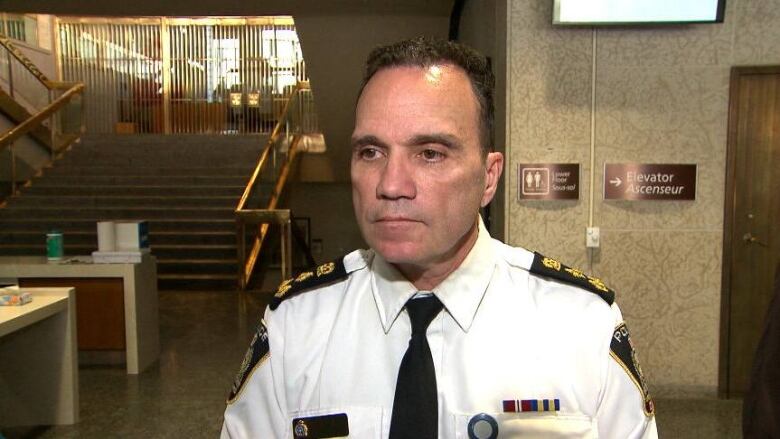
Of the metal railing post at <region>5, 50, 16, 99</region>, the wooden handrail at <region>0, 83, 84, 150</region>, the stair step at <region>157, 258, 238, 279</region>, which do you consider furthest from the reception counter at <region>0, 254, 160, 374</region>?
the metal railing post at <region>5, 50, 16, 99</region>

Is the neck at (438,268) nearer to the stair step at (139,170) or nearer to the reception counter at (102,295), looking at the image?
the reception counter at (102,295)

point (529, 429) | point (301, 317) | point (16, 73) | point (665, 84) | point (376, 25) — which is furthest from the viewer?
point (16, 73)

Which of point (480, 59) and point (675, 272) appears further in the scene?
point (675, 272)

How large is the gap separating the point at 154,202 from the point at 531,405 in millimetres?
7926

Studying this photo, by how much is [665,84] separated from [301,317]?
110 inches

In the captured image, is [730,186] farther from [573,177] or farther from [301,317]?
[301,317]

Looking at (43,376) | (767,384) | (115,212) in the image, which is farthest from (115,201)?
(767,384)

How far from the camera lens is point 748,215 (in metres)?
3.25

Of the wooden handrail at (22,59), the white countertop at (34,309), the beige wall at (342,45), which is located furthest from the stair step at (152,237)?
the white countertop at (34,309)

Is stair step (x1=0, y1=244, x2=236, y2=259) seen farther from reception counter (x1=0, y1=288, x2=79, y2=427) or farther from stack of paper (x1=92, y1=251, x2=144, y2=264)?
reception counter (x1=0, y1=288, x2=79, y2=427)

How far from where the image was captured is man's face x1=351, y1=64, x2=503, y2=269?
36.8 inches

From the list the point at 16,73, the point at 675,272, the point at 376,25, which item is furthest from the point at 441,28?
the point at 16,73

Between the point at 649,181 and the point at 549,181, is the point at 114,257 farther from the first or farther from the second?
the point at 649,181

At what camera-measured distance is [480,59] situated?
1016 mm
